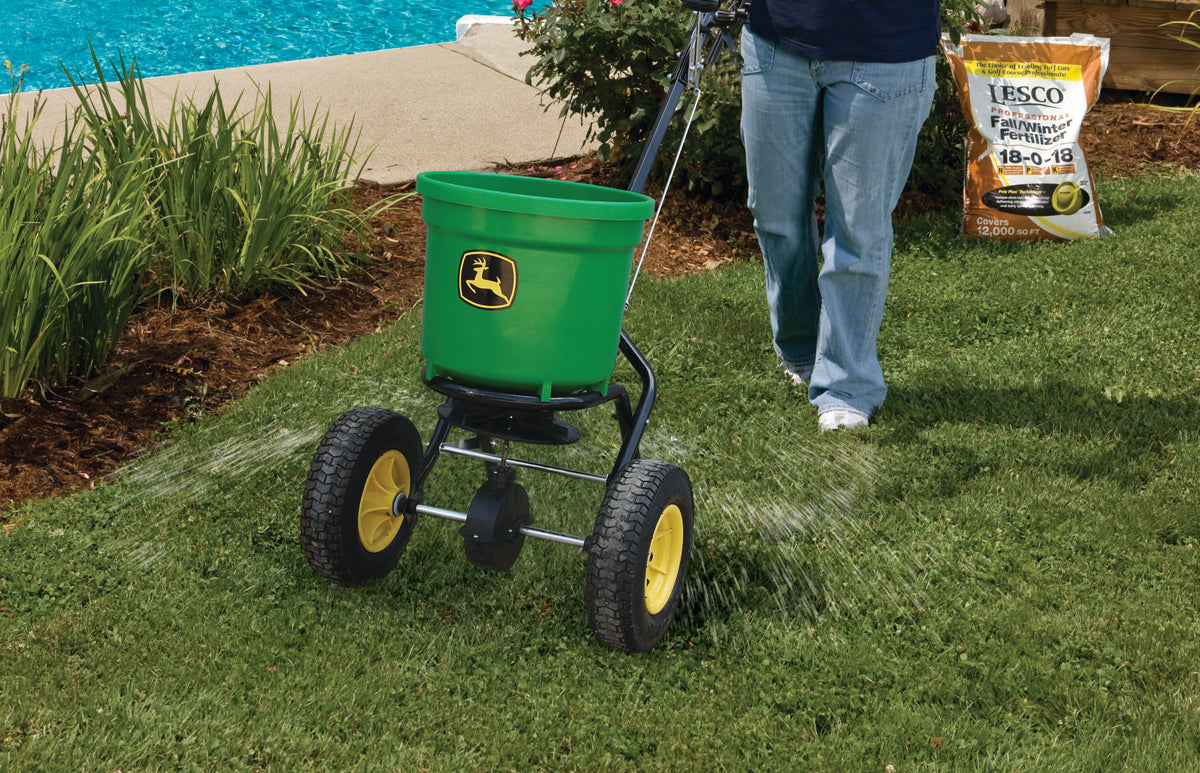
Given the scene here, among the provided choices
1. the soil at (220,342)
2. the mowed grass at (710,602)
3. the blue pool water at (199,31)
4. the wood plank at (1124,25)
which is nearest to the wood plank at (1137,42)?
the wood plank at (1124,25)

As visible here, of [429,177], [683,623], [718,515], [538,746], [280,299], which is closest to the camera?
[538,746]

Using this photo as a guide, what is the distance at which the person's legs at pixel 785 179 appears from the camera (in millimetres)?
3359

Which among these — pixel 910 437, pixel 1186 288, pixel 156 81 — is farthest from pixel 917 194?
pixel 156 81

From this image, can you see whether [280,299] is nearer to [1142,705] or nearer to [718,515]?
[718,515]

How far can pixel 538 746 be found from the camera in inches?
88.5

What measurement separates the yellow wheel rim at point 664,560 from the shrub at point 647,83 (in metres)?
2.61

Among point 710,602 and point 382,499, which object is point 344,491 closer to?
point 382,499

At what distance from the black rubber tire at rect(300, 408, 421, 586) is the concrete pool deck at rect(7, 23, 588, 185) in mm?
3178

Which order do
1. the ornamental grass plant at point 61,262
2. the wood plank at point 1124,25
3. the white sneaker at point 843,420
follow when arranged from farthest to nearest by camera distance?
1. the wood plank at point 1124,25
2. the white sneaker at point 843,420
3. the ornamental grass plant at point 61,262

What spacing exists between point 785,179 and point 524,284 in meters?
1.49

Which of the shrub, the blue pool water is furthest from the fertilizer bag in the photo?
the blue pool water

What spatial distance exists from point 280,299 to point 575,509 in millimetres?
1718

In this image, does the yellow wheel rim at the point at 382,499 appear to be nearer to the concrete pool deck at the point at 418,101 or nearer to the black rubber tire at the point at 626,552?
the black rubber tire at the point at 626,552

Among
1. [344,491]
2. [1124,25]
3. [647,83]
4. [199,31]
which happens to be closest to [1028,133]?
[647,83]
